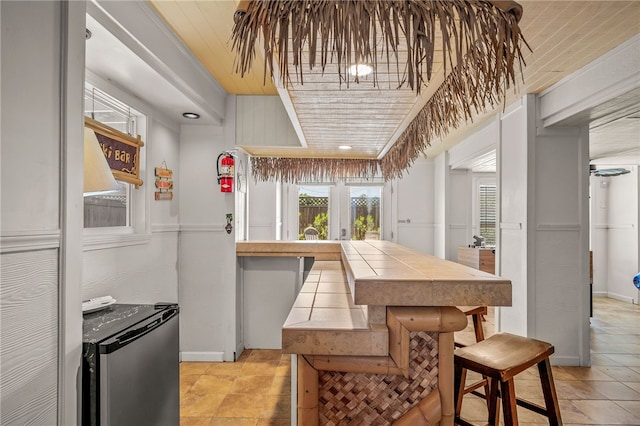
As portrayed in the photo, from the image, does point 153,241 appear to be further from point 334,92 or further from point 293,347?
point 293,347

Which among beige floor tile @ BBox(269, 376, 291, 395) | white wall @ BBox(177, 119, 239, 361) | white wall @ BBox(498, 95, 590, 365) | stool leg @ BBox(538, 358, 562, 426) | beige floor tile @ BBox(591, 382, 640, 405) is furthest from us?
white wall @ BBox(177, 119, 239, 361)

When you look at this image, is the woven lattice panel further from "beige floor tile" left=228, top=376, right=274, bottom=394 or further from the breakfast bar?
"beige floor tile" left=228, top=376, right=274, bottom=394

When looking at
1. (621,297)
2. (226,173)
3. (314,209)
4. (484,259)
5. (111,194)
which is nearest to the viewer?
(111,194)

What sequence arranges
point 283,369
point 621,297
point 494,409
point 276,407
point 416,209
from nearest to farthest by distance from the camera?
point 494,409 < point 276,407 < point 283,369 < point 621,297 < point 416,209

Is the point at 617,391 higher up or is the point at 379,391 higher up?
the point at 379,391

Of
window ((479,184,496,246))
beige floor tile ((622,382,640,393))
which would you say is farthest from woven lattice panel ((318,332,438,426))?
window ((479,184,496,246))

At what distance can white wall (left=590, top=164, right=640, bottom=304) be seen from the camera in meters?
5.73

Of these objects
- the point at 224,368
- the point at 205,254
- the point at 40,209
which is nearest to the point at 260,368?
the point at 224,368

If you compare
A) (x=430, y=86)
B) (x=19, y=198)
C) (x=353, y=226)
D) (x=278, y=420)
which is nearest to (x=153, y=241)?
(x=278, y=420)

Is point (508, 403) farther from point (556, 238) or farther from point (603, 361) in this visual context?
point (603, 361)

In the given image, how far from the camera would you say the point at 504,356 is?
1630 millimetres

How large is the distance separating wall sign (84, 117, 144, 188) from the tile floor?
1.62 meters

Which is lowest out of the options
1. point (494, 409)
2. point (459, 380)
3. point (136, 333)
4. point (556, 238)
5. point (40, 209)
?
point (494, 409)

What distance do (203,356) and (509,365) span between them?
2754 mm
